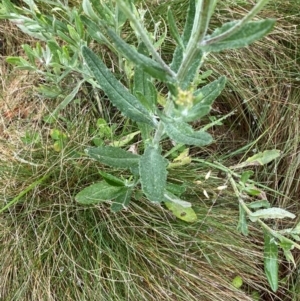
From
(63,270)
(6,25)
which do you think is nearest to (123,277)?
(63,270)

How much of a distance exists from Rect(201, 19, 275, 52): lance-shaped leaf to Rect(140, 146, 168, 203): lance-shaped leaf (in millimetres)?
300

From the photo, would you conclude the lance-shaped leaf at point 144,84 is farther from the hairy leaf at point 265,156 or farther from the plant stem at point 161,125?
the hairy leaf at point 265,156

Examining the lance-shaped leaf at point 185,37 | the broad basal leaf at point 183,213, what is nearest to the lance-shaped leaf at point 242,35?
the lance-shaped leaf at point 185,37

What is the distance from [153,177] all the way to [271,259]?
48 centimetres

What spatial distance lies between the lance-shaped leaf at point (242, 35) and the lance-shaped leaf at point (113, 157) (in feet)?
1.33

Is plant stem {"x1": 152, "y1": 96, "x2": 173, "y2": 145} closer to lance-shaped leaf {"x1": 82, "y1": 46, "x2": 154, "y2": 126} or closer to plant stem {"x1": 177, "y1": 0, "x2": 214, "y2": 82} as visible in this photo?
lance-shaped leaf {"x1": 82, "y1": 46, "x2": 154, "y2": 126}

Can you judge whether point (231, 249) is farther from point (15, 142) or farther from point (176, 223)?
point (15, 142)

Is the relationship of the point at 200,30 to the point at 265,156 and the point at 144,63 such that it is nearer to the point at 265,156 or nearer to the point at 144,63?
the point at 144,63

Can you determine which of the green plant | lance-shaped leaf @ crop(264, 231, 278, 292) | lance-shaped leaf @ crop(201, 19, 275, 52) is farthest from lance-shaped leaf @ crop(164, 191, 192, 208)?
lance-shaped leaf @ crop(201, 19, 275, 52)

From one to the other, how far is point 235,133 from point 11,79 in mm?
657

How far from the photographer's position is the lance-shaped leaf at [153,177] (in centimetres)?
91

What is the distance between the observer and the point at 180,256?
4.52 feet

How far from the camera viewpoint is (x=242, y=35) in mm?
664

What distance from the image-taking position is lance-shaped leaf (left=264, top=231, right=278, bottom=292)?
1220mm
